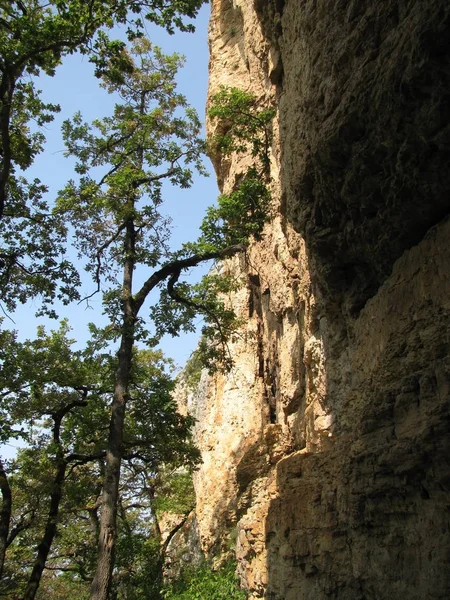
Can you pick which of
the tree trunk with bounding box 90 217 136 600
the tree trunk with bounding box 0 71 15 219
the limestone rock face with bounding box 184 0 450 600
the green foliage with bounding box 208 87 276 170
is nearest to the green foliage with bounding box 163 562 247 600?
the limestone rock face with bounding box 184 0 450 600

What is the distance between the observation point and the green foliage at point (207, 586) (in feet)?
39.6

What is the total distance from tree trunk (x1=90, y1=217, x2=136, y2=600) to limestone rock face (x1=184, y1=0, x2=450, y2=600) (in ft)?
8.67

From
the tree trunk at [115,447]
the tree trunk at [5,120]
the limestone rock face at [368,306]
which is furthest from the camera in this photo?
the tree trunk at [5,120]

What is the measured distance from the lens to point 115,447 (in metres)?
9.95

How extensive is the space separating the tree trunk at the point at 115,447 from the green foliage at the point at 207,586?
11.6 feet

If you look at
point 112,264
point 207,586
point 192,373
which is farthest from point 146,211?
point 192,373

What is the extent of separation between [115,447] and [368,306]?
543 cm

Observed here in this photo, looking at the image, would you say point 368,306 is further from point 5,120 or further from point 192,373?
point 192,373

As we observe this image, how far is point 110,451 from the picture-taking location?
9945mm

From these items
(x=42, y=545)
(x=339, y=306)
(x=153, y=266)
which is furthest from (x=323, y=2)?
(x=42, y=545)

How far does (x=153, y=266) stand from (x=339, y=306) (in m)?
5.56

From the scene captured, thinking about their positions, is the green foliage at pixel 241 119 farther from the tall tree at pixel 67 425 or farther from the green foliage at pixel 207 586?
the green foliage at pixel 207 586

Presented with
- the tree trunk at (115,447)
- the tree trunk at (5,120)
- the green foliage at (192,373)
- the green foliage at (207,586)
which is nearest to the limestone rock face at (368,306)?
the green foliage at (207,586)

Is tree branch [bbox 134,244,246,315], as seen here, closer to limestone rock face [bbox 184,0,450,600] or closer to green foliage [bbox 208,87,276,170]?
limestone rock face [bbox 184,0,450,600]
